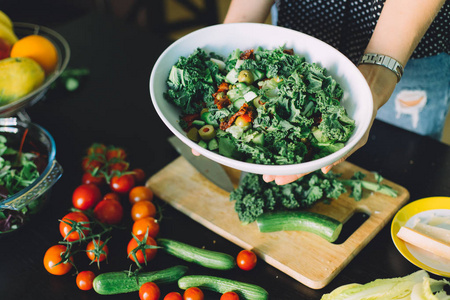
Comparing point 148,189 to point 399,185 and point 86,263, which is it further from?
point 399,185

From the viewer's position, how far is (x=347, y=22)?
209 centimetres

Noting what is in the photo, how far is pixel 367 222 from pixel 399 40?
30.0 inches

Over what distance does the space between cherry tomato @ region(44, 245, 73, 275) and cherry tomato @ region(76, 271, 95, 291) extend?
0.25 ft

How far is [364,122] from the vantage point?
1427 mm

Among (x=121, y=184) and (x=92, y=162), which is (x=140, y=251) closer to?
(x=121, y=184)

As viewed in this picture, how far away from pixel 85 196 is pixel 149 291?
1.84 feet

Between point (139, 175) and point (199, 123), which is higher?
point (199, 123)

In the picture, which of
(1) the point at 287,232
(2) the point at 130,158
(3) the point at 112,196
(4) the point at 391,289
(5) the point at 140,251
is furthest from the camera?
(2) the point at 130,158

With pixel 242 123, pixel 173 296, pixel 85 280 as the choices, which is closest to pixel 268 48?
pixel 242 123

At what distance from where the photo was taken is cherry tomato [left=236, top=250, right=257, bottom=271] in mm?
1605

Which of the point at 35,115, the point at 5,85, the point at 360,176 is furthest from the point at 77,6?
the point at 360,176

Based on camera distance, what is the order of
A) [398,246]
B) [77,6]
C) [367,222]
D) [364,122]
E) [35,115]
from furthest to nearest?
[77,6]
[35,115]
[367,222]
[398,246]
[364,122]

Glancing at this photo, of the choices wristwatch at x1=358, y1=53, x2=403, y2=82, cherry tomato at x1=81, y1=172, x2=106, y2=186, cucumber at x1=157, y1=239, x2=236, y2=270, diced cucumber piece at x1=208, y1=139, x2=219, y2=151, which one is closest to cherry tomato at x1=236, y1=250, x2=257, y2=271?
cucumber at x1=157, y1=239, x2=236, y2=270

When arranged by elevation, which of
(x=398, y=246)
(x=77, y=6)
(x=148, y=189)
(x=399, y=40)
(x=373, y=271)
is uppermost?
(x=399, y=40)
